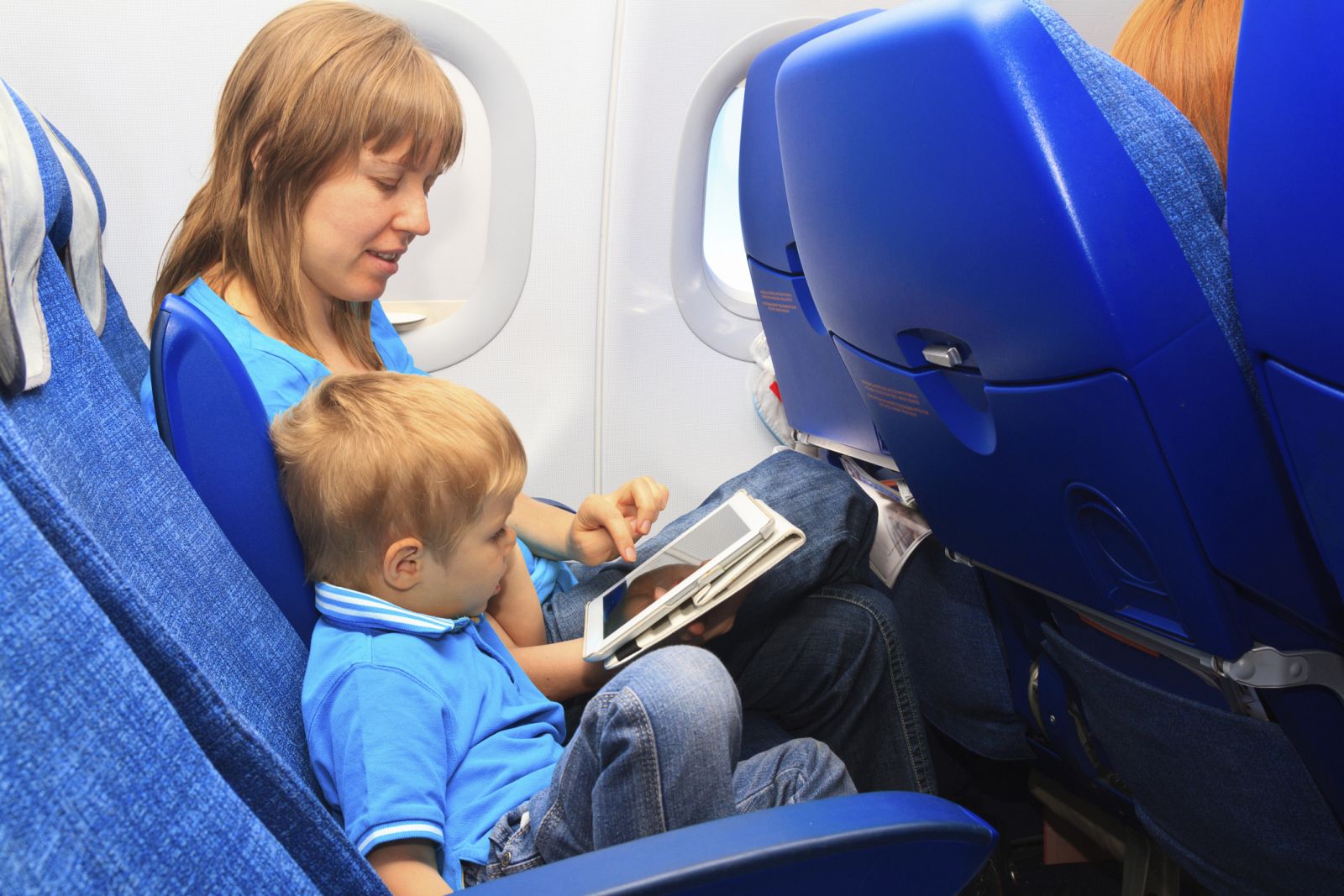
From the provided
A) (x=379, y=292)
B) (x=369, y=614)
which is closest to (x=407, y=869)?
(x=369, y=614)

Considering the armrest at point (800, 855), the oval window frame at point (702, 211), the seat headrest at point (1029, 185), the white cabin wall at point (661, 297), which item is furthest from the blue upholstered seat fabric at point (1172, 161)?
the white cabin wall at point (661, 297)

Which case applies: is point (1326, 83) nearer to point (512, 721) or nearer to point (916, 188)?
point (916, 188)

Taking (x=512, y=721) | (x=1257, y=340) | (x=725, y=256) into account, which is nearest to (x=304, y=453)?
(x=512, y=721)

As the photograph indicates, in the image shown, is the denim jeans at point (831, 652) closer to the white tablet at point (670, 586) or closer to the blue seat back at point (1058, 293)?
the white tablet at point (670, 586)

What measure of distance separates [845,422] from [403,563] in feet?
2.55

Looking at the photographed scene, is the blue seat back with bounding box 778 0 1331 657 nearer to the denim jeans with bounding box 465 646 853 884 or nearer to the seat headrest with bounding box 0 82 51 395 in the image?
the denim jeans with bounding box 465 646 853 884

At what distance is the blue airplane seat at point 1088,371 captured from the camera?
736 mm

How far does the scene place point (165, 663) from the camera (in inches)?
18.9

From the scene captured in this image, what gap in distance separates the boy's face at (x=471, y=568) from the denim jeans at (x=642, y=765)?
263mm

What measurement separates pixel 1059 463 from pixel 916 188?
10.1 inches

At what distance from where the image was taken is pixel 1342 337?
2.08 feet

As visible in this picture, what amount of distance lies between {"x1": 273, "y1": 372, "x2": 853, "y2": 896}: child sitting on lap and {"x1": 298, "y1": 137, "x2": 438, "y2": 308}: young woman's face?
0.80 ft

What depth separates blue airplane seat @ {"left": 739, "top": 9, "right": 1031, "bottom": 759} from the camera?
1368 mm

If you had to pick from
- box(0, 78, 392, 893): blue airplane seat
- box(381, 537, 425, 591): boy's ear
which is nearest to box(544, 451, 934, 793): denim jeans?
box(381, 537, 425, 591): boy's ear
